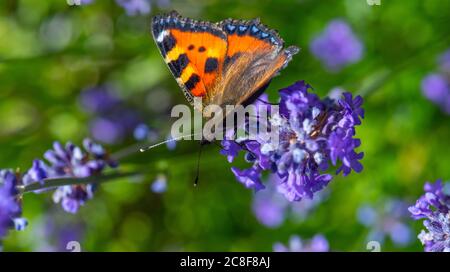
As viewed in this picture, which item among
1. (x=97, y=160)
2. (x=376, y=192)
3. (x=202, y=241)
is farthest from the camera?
(x=202, y=241)

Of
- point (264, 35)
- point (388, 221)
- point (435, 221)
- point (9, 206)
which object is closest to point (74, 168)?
point (9, 206)

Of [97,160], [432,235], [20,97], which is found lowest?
[432,235]

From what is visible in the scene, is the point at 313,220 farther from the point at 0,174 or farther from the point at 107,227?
the point at 0,174

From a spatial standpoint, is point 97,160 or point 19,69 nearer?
point 97,160

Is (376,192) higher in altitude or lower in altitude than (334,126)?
higher

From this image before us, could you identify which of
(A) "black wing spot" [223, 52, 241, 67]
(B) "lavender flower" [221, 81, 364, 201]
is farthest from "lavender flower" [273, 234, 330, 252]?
(A) "black wing spot" [223, 52, 241, 67]
